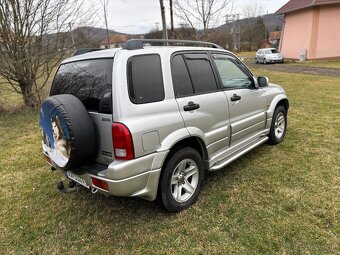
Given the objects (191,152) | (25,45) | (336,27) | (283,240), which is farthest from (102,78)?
(336,27)

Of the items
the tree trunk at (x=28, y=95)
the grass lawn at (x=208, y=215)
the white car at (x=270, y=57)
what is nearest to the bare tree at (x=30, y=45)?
the tree trunk at (x=28, y=95)

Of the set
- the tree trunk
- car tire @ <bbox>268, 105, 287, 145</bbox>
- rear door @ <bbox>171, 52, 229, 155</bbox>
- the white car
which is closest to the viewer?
rear door @ <bbox>171, 52, 229, 155</bbox>

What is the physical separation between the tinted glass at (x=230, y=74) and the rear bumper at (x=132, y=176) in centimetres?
155

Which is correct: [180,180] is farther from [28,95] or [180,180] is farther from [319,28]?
[319,28]

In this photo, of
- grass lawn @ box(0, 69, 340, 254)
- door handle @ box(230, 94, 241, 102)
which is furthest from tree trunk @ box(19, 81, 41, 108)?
door handle @ box(230, 94, 241, 102)

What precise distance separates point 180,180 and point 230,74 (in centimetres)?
175

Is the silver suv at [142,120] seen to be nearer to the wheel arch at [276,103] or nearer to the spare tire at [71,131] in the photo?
the spare tire at [71,131]

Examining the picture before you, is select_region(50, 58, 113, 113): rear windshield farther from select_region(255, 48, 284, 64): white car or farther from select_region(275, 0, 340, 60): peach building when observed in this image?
select_region(275, 0, 340, 60): peach building

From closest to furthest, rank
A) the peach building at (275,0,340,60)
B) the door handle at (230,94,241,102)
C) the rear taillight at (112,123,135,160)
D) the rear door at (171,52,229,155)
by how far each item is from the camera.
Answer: the rear taillight at (112,123,135,160), the rear door at (171,52,229,155), the door handle at (230,94,241,102), the peach building at (275,0,340,60)

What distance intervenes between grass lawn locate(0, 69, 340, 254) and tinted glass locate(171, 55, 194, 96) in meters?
1.34

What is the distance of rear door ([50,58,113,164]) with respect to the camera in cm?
255

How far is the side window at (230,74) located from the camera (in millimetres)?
3626

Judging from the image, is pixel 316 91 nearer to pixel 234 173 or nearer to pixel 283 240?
pixel 234 173

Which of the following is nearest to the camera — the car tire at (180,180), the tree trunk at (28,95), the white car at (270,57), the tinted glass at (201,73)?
the car tire at (180,180)
